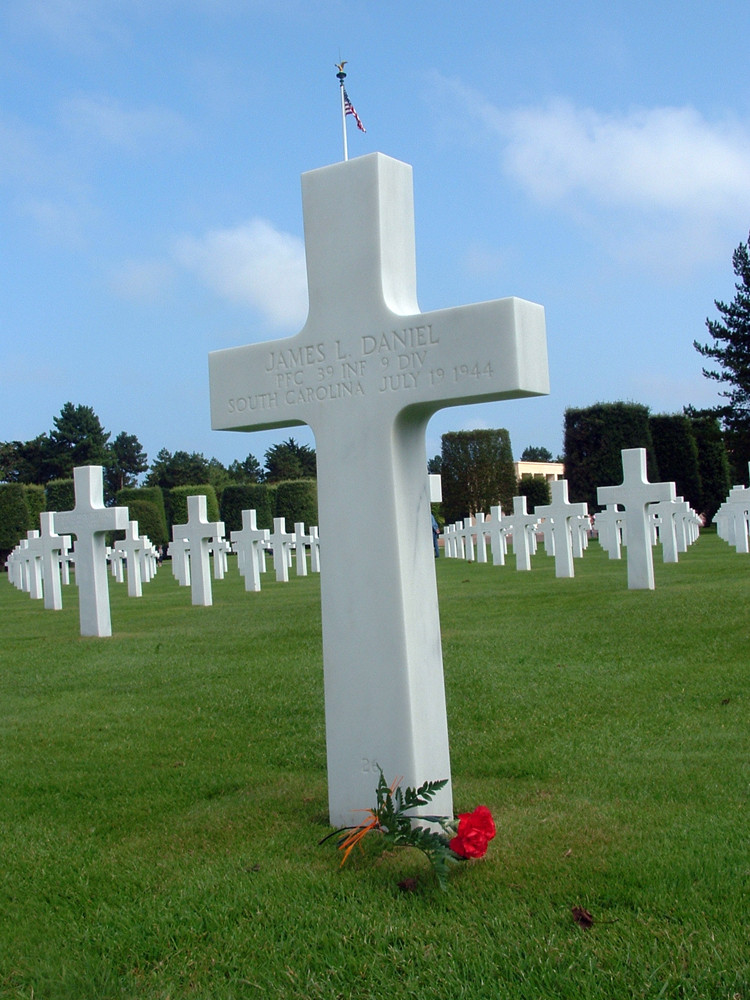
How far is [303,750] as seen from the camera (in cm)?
557

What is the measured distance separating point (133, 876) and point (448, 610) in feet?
26.4

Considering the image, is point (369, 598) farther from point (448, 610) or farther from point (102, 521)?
point (102, 521)

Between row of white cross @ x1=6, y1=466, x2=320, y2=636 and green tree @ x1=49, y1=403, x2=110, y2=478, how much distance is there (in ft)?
104

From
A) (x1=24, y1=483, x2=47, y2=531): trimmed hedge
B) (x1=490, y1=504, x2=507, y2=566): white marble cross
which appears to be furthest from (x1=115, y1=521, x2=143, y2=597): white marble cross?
(x1=24, y1=483, x2=47, y2=531): trimmed hedge

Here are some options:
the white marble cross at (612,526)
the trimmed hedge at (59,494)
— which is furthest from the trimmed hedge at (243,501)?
the white marble cross at (612,526)

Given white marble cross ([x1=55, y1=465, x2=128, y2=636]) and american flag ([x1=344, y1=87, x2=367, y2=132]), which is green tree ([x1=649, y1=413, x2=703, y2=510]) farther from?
american flag ([x1=344, y1=87, x2=367, y2=132])

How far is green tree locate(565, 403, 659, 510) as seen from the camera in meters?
37.2

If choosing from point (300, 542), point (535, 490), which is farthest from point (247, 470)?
point (300, 542)

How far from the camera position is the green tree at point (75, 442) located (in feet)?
193

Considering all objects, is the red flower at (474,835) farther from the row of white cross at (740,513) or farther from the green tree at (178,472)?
the green tree at (178,472)

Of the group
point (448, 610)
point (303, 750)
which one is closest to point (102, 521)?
point (448, 610)

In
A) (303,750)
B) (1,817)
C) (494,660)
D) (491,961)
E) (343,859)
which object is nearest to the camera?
(491,961)

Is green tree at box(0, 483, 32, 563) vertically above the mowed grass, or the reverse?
green tree at box(0, 483, 32, 563)

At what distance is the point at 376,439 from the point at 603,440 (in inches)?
1359
